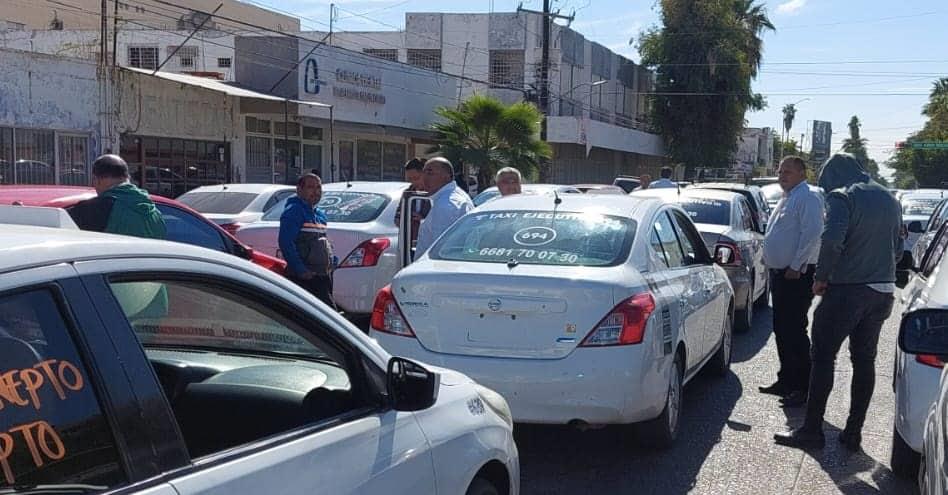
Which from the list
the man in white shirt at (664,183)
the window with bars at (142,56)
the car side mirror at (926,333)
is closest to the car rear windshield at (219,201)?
the man in white shirt at (664,183)

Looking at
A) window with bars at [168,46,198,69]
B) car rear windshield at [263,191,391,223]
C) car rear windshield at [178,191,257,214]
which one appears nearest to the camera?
car rear windshield at [263,191,391,223]

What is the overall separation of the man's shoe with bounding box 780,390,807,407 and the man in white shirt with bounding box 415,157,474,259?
2.81 m

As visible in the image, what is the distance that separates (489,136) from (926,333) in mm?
20956

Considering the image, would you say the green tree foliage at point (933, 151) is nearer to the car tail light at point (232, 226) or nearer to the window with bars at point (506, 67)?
the window with bars at point (506, 67)

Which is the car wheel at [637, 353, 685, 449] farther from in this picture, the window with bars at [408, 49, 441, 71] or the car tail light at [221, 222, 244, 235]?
the window with bars at [408, 49, 441, 71]

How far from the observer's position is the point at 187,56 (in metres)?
37.6

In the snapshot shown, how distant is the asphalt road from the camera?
511 cm

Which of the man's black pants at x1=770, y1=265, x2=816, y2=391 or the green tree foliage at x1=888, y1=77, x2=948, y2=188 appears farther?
the green tree foliage at x1=888, y1=77, x2=948, y2=188

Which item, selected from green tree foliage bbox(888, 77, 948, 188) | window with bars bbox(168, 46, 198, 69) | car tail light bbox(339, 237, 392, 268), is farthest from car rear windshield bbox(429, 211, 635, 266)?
green tree foliage bbox(888, 77, 948, 188)

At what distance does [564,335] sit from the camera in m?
4.97

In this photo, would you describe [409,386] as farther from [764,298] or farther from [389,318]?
[764,298]

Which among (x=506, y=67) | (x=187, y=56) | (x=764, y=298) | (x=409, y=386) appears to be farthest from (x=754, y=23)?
(x=409, y=386)

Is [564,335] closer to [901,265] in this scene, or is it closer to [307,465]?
[307,465]

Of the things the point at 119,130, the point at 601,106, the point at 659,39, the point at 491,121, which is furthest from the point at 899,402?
the point at 659,39
